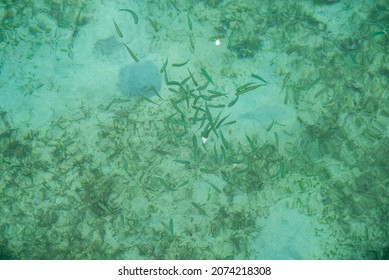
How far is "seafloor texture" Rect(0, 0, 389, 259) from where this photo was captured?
11.0 ft

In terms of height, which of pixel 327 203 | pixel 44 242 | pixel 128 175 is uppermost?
pixel 327 203

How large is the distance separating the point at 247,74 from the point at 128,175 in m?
1.91

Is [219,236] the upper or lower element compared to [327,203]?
lower

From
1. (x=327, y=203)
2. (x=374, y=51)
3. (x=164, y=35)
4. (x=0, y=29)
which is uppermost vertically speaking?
(x=374, y=51)

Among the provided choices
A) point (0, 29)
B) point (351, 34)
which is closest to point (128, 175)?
point (0, 29)

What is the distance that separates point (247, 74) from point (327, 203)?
180 cm

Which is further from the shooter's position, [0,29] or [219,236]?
[0,29]

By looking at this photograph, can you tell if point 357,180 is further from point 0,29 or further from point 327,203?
point 0,29

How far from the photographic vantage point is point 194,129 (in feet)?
11.5

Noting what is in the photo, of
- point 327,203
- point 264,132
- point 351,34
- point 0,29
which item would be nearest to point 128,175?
point 264,132

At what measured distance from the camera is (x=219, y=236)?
336 centimetres

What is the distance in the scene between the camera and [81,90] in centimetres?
366

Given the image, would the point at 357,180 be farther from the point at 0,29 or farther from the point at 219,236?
the point at 0,29

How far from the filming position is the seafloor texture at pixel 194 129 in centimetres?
335
